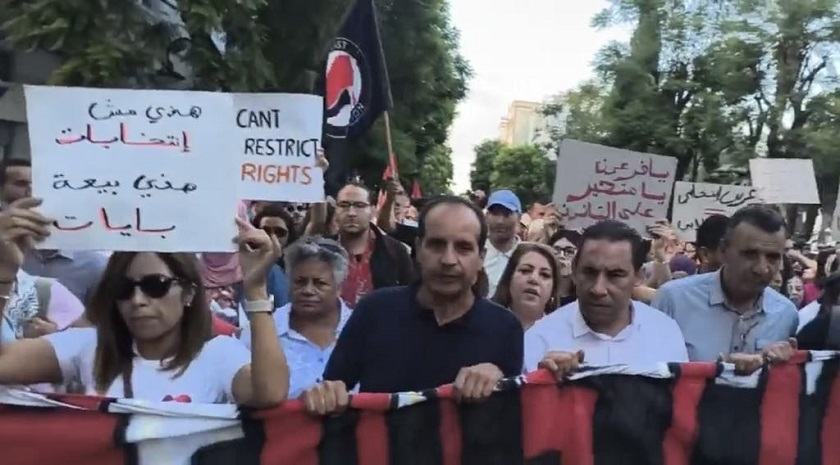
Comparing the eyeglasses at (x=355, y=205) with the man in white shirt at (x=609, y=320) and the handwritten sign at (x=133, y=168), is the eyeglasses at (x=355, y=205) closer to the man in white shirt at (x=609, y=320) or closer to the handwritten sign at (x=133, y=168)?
the man in white shirt at (x=609, y=320)

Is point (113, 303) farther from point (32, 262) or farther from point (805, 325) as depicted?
point (805, 325)

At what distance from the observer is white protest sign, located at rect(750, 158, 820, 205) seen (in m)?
9.98

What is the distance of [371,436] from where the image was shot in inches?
117

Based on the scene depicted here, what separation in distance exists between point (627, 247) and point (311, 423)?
1.15 metres

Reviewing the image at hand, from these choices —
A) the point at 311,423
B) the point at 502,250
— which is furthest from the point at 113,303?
the point at 502,250

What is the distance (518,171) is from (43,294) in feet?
252

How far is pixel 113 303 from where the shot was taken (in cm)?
295

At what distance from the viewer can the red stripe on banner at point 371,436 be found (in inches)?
117

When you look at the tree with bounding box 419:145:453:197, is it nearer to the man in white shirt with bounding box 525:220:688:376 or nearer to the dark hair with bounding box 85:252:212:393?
the man in white shirt with bounding box 525:220:688:376

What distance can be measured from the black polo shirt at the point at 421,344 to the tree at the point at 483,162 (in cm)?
8426

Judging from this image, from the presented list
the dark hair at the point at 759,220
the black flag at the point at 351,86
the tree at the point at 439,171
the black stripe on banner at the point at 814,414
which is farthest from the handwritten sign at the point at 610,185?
the tree at the point at 439,171

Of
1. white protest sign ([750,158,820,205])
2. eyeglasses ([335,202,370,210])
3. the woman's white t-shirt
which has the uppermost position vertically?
white protest sign ([750,158,820,205])

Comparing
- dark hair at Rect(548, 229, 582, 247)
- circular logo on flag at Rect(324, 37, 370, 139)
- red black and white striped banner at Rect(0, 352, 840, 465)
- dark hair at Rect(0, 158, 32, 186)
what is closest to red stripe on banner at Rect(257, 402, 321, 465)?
red black and white striped banner at Rect(0, 352, 840, 465)

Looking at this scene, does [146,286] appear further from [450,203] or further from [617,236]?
[617,236]
